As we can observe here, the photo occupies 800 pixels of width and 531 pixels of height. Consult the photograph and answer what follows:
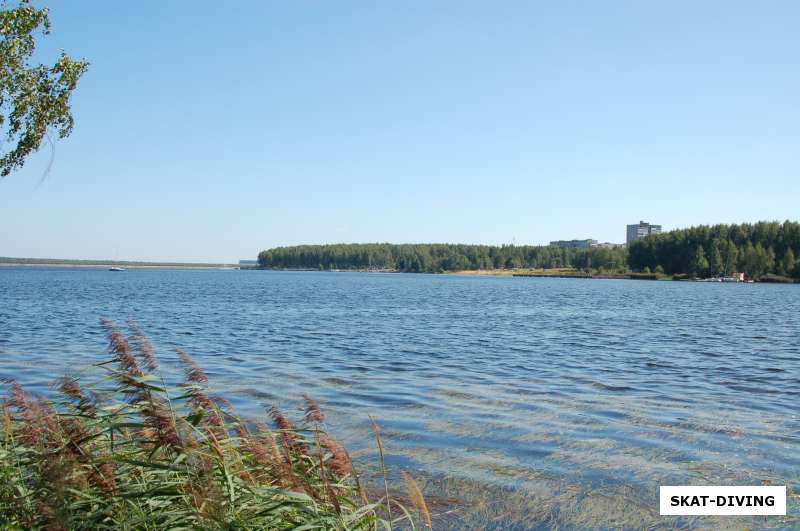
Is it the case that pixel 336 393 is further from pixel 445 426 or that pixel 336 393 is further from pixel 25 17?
pixel 25 17

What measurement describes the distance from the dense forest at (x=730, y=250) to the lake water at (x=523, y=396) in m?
140

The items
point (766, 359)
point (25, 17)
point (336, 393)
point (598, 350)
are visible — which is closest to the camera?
point (25, 17)

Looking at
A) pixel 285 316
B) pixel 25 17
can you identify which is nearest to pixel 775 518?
pixel 25 17

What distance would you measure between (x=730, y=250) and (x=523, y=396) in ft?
554

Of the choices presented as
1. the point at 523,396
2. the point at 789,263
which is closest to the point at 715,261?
the point at 789,263

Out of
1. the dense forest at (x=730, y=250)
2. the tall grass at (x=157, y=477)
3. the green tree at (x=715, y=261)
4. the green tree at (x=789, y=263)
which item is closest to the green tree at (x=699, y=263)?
the dense forest at (x=730, y=250)

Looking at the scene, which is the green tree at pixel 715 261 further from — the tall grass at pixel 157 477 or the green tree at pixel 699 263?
the tall grass at pixel 157 477

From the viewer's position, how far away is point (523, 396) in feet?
55.5

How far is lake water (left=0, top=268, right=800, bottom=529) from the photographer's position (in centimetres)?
978

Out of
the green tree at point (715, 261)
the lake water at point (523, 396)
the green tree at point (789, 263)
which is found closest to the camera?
the lake water at point (523, 396)

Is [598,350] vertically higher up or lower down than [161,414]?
lower down

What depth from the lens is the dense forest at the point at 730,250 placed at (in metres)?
162

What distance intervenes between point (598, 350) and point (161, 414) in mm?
25353

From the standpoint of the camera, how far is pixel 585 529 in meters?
8.36
